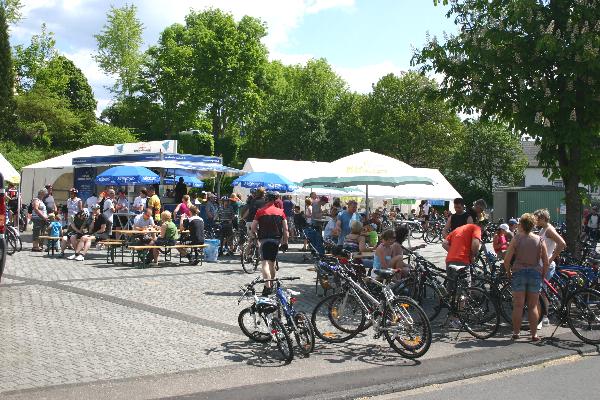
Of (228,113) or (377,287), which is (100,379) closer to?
(377,287)

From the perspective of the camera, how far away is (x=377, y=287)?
890 centimetres

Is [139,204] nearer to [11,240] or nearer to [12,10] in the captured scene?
[11,240]

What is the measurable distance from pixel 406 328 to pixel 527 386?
154 cm

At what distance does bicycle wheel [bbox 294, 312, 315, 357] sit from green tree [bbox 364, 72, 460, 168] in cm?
5020

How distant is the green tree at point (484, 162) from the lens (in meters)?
56.7

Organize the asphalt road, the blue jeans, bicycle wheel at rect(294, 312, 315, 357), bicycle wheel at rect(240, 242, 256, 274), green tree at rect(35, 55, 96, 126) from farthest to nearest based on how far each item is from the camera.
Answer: green tree at rect(35, 55, 96, 126) → bicycle wheel at rect(240, 242, 256, 274) → the blue jeans → bicycle wheel at rect(294, 312, 315, 357) → the asphalt road

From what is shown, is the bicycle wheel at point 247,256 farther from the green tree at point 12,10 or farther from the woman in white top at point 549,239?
the green tree at point 12,10

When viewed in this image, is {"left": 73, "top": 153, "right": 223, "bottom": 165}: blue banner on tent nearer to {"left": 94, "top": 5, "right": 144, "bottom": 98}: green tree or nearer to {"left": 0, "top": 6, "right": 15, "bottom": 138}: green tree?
{"left": 0, "top": 6, "right": 15, "bottom": 138}: green tree

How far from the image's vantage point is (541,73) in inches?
503

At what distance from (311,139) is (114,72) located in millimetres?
21357

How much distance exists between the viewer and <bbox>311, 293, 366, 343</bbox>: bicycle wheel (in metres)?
9.08

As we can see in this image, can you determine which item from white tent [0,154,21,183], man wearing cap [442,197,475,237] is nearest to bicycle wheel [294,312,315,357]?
man wearing cap [442,197,475,237]

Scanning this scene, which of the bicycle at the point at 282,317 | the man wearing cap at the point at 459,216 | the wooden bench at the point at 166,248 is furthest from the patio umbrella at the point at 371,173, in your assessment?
the bicycle at the point at 282,317

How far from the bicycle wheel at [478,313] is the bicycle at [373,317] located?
115 centimetres
